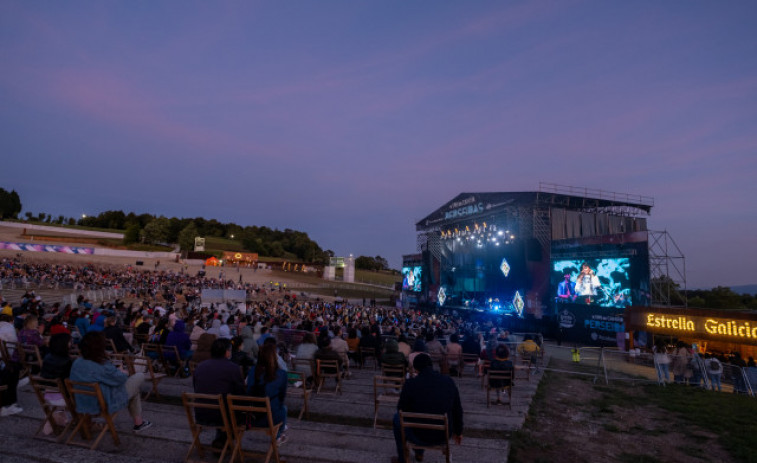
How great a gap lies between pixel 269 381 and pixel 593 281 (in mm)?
25364

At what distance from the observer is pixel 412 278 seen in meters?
46.1

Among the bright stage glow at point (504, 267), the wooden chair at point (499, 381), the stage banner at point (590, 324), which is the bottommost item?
the stage banner at point (590, 324)

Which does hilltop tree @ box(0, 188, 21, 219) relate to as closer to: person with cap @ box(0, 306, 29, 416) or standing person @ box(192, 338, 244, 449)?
person with cap @ box(0, 306, 29, 416)

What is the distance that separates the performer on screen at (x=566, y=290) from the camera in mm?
26250

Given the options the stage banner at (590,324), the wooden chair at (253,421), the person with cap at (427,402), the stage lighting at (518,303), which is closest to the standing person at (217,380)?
the wooden chair at (253,421)

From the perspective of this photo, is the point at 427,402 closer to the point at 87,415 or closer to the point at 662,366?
the point at 87,415

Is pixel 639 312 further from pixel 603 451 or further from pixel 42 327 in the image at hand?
pixel 42 327

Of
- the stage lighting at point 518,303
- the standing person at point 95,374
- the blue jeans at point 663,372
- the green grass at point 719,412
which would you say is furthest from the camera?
the stage lighting at point 518,303

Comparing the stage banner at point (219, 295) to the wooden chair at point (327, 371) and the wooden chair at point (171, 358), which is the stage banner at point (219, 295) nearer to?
the wooden chair at point (171, 358)

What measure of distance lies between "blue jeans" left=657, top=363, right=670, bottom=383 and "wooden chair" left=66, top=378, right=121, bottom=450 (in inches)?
493

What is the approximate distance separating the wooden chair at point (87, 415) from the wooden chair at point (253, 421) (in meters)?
1.32

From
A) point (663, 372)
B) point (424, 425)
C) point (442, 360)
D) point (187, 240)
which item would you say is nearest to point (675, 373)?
point (663, 372)

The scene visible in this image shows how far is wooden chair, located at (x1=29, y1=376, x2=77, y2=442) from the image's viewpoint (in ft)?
14.5

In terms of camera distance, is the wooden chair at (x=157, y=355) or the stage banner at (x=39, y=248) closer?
A: the wooden chair at (x=157, y=355)
